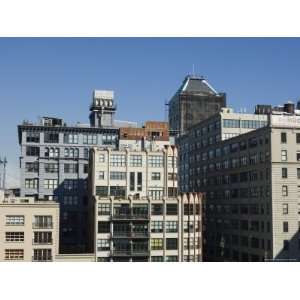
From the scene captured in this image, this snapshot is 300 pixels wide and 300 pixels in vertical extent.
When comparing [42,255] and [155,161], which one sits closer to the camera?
[42,255]

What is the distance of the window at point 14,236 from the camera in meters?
43.9

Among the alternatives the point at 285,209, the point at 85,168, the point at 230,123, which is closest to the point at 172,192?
the point at 85,168

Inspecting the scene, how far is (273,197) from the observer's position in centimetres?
5406

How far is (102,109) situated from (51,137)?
769 cm

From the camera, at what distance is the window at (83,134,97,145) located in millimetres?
61125

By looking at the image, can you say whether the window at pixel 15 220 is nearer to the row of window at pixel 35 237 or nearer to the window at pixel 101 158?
the row of window at pixel 35 237

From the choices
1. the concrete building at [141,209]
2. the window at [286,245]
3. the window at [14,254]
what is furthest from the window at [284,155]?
the window at [14,254]

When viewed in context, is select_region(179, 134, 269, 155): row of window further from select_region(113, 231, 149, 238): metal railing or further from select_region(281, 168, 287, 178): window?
select_region(113, 231, 149, 238): metal railing

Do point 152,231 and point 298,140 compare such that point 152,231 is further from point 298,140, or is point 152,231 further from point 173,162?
Answer: point 298,140

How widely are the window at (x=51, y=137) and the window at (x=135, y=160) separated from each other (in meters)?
12.5

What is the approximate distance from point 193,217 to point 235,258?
1443 centimetres

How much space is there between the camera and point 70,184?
194 ft

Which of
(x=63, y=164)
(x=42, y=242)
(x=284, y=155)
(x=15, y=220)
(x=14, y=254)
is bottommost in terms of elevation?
(x=14, y=254)

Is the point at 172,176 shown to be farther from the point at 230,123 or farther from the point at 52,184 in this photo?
the point at 230,123
